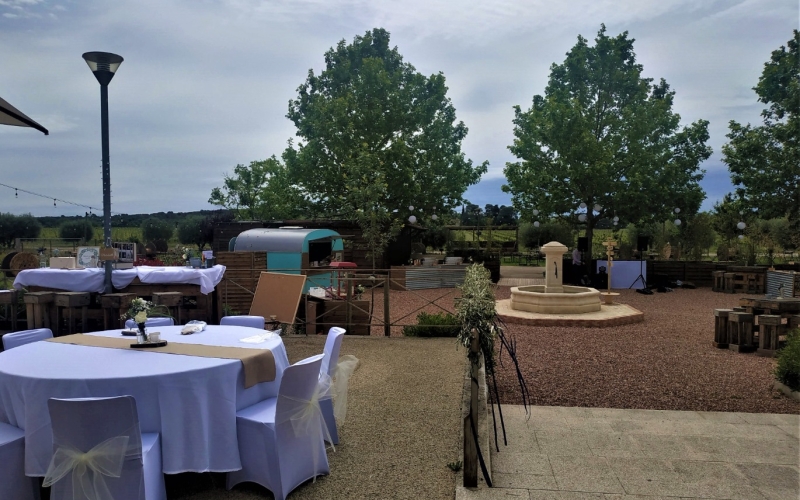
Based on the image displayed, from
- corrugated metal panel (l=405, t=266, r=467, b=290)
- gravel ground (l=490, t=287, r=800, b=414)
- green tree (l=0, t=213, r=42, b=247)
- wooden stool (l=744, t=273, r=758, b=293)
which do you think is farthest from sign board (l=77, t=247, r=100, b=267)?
green tree (l=0, t=213, r=42, b=247)

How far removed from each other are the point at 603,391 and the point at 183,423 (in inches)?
196

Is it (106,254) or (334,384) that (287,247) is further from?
(334,384)

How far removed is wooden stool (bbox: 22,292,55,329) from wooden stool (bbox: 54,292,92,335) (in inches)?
4.8

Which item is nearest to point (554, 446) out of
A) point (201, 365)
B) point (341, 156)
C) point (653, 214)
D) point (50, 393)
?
point (201, 365)

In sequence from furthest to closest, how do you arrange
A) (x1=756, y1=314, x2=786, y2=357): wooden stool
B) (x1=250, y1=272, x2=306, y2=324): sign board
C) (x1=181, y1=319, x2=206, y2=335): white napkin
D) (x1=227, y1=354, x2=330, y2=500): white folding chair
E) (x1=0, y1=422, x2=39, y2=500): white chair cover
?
(x1=250, y1=272, x2=306, y2=324): sign board, (x1=756, y1=314, x2=786, y2=357): wooden stool, (x1=181, y1=319, x2=206, y2=335): white napkin, (x1=227, y1=354, x2=330, y2=500): white folding chair, (x1=0, y1=422, x2=39, y2=500): white chair cover

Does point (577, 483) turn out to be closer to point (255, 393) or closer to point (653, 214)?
point (255, 393)

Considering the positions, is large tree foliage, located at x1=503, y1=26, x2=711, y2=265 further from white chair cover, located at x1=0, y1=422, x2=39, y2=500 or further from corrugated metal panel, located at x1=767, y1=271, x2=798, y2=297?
white chair cover, located at x1=0, y1=422, x2=39, y2=500

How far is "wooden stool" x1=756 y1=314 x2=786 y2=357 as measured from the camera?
28.1ft

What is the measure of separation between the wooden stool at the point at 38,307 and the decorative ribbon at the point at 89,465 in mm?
5606

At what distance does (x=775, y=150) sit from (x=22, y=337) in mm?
24220

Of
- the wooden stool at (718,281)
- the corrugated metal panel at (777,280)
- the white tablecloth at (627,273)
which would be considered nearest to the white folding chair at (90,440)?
the corrugated metal panel at (777,280)

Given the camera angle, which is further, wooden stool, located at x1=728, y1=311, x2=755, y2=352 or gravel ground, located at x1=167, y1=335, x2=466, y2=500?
wooden stool, located at x1=728, y1=311, x2=755, y2=352

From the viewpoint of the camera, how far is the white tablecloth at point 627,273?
63.2 ft

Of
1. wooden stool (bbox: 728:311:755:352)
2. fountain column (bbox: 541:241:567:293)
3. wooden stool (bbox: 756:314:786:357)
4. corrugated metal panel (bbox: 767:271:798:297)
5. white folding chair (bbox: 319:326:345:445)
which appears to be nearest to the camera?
white folding chair (bbox: 319:326:345:445)
